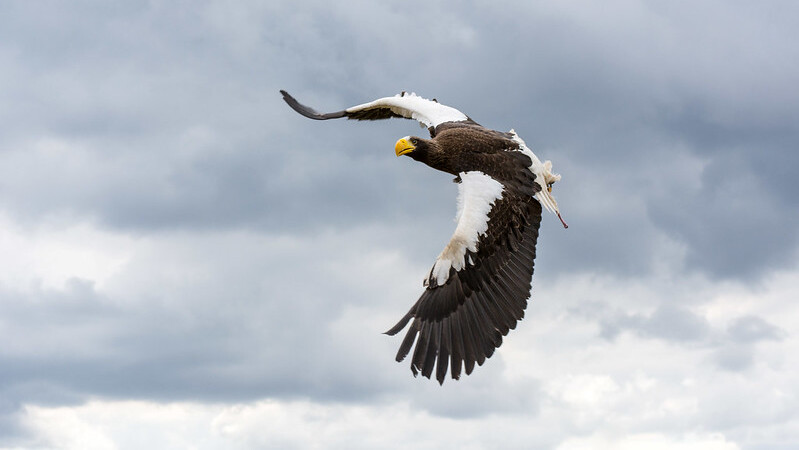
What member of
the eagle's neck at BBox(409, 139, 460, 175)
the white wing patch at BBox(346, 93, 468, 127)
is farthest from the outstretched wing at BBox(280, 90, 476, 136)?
the eagle's neck at BBox(409, 139, 460, 175)

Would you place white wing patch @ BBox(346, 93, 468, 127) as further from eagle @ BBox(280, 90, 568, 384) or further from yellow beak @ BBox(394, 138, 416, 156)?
yellow beak @ BBox(394, 138, 416, 156)

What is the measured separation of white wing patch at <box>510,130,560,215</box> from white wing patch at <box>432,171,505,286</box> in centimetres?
105

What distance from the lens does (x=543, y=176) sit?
15180 millimetres

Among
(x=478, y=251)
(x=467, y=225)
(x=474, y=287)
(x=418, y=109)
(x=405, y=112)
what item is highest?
(x=405, y=112)

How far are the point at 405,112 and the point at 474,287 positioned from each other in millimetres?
5141

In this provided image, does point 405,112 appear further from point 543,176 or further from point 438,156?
point 543,176

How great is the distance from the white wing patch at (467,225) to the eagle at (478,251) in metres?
0.02

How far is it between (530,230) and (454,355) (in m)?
2.71

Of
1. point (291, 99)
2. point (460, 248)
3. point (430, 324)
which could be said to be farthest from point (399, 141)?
point (291, 99)

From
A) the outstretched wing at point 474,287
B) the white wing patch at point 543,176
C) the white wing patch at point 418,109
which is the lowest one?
the outstretched wing at point 474,287

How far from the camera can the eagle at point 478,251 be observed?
1323cm

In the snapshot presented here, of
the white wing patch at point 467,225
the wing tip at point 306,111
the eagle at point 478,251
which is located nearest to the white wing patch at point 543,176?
the eagle at point 478,251

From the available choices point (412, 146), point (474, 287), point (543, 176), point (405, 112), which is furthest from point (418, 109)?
point (474, 287)

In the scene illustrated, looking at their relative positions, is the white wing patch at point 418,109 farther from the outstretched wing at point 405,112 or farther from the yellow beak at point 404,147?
the yellow beak at point 404,147
